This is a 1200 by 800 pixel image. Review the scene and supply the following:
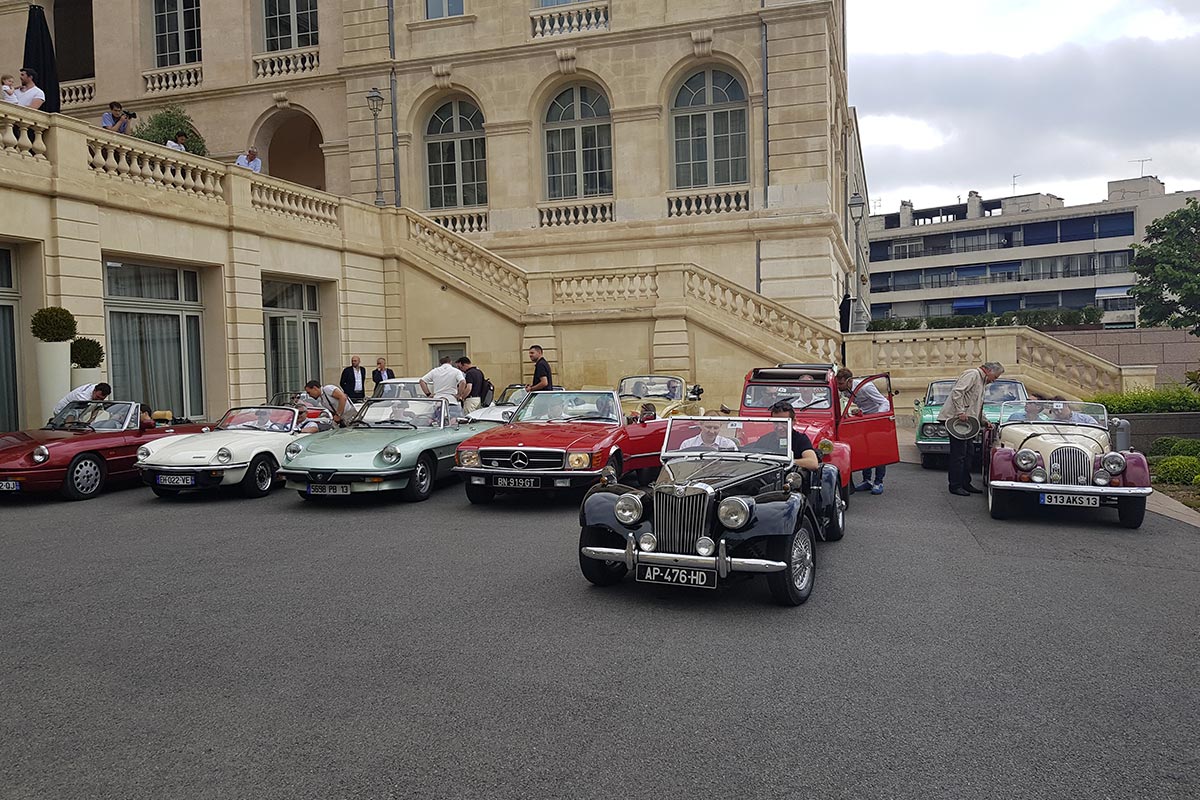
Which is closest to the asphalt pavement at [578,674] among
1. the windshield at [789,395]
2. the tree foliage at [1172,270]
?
the windshield at [789,395]

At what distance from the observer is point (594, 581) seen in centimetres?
681

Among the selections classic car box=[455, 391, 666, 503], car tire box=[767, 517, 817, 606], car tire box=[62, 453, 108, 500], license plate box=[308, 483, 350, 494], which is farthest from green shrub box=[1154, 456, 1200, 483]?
car tire box=[62, 453, 108, 500]

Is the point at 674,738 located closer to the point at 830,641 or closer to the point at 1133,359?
the point at 830,641

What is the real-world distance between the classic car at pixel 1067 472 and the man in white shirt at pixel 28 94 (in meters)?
16.2

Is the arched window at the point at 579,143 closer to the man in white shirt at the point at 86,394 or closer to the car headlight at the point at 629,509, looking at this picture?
the man in white shirt at the point at 86,394

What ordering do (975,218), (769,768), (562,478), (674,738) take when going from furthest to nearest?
(975,218) → (562,478) → (674,738) → (769,768)

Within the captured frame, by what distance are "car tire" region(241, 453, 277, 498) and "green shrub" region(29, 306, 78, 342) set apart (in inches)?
175

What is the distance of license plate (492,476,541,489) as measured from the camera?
34.0ft

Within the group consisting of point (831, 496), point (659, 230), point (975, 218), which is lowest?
point (831, 496)

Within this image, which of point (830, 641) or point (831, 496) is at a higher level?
point (831, 496)

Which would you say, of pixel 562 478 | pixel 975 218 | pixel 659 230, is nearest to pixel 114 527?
pixel 562 478

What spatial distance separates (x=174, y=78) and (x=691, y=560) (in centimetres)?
2729

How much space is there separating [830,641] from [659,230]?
18850mm

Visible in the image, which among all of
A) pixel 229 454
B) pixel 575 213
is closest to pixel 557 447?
pixel 229 454
